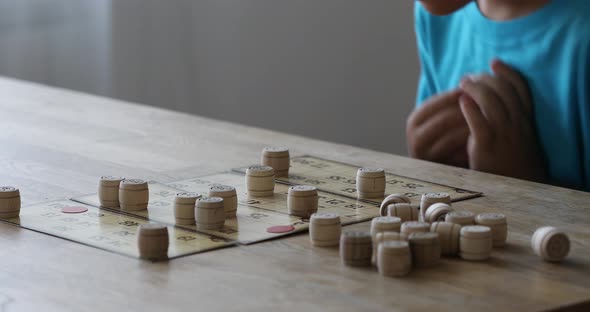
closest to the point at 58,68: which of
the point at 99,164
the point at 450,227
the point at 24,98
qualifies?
the point at 24,98

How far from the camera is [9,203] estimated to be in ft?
4.47

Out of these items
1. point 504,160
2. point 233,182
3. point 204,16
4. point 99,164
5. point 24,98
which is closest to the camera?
point 233,182

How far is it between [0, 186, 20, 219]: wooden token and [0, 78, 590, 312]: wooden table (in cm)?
6

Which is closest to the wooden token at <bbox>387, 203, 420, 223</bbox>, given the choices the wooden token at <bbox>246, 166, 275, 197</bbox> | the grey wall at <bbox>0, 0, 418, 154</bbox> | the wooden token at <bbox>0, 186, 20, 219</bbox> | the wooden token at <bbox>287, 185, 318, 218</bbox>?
the wooden token at <bbox>287, 185, 318, 218</bbox>

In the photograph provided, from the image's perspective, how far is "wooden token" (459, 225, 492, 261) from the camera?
45.6 inches

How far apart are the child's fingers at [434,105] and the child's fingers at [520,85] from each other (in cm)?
9

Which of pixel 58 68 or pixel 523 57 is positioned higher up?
pixel 523 57

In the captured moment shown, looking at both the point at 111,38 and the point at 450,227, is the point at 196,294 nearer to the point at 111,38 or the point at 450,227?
the point at 450,227

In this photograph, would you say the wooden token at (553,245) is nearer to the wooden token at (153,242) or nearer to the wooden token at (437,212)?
the wooden token at (437,212)

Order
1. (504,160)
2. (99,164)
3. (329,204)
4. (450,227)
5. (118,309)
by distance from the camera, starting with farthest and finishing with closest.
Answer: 1. (504,160)
2. (99,164)
3. (329,204)
4. (450,227)
5. (118,309)

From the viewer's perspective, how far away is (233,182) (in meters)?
1.58

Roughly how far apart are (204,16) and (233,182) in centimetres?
237

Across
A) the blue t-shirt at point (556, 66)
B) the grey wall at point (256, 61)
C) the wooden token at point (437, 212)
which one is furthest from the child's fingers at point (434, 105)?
the grey wall at point (256, 61)

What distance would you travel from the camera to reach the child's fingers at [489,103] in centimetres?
182
